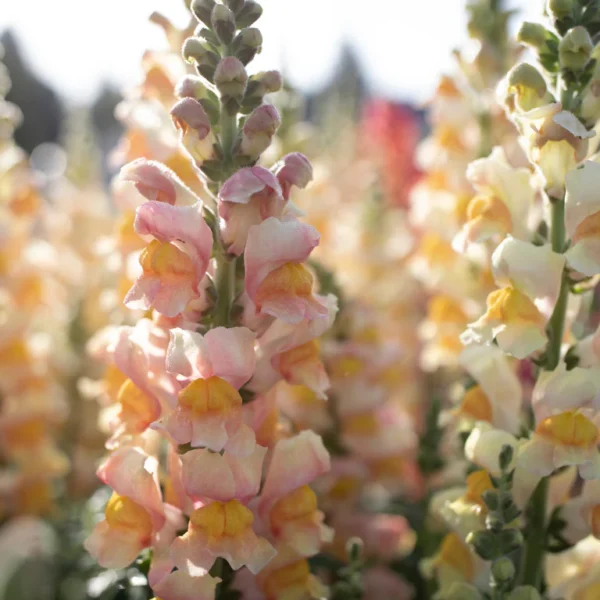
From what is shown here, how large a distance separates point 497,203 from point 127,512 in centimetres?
81

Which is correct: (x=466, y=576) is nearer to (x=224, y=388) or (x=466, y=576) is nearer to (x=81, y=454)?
(x=224, y=388)

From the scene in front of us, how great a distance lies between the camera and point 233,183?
1193mm

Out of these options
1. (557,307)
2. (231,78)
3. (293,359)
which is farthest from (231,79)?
(557,307)

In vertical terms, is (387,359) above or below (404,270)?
above

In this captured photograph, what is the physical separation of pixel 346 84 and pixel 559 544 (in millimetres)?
4307

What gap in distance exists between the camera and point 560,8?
1341 millimetres

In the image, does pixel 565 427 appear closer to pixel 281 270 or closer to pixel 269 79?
pixel 281 270

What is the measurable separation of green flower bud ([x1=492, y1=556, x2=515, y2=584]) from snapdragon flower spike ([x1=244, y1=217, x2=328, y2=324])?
1.51 feet

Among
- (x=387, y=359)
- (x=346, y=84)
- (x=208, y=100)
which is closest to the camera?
(x=208, y=100)

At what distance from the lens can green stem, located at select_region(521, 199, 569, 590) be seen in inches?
55.5

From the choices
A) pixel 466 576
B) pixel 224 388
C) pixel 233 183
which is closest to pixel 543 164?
pixel 233 183

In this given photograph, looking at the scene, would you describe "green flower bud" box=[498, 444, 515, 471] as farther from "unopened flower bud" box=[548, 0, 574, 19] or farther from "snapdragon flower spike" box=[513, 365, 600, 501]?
"unopened flower bud" box=[548, 0, 574, 19]

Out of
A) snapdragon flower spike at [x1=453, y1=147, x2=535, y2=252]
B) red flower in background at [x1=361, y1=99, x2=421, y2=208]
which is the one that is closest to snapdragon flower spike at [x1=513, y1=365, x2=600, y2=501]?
snapdragon flower spike at [x1=453, y1=147, x2=535, y2=252]

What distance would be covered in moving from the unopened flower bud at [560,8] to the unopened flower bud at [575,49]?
4 centimetres
